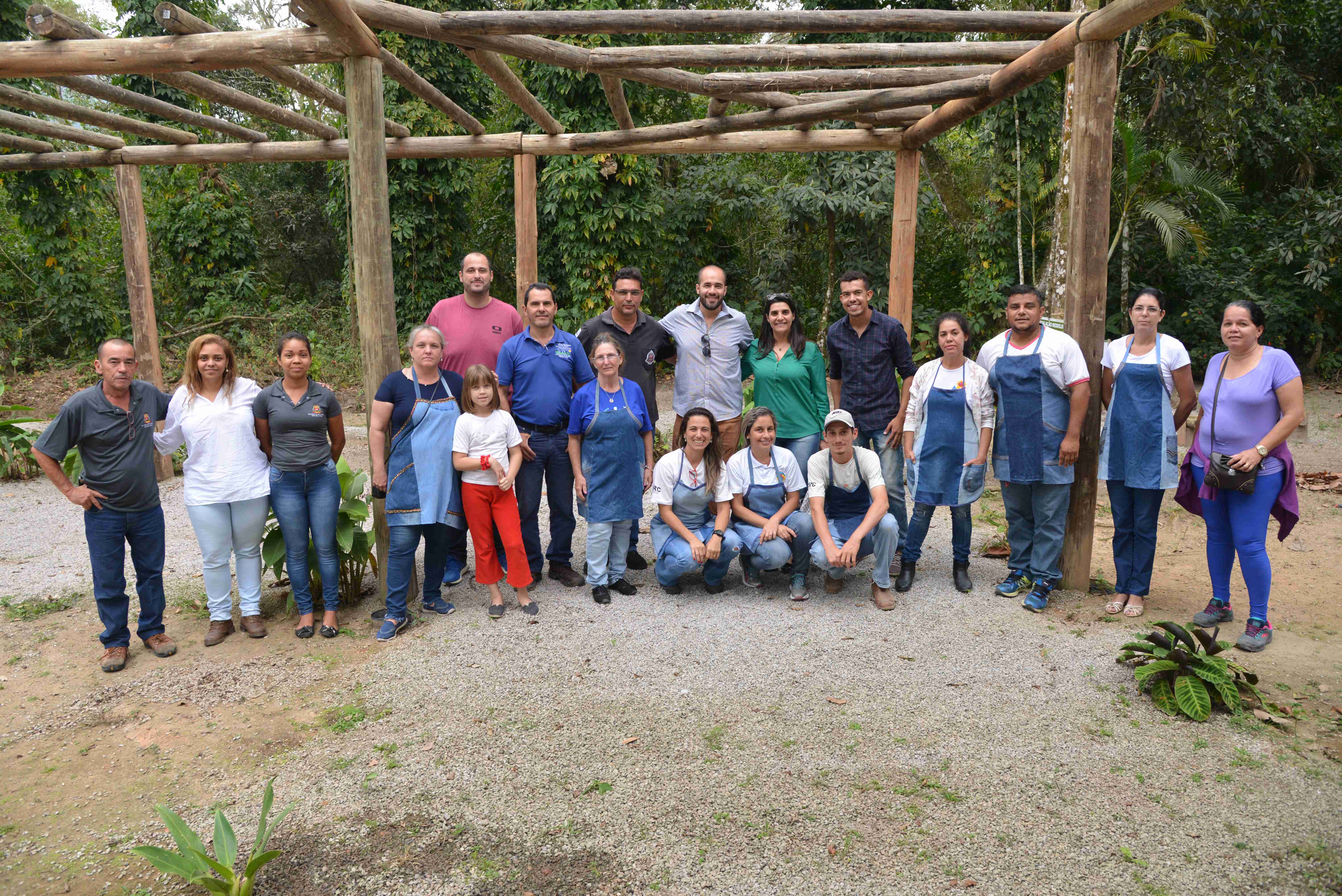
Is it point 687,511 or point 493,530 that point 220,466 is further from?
point 687,511

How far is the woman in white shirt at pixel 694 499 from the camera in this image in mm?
5062

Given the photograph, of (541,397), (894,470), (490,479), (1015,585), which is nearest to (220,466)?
(490,479)

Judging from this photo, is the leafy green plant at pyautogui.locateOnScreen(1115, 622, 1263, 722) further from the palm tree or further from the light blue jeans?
the palm tree

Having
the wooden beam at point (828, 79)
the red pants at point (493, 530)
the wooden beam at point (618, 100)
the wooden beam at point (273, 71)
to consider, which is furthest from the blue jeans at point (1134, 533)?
the wooden beam at point (273, 71)

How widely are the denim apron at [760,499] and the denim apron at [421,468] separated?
171 cm

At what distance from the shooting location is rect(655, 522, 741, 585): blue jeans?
5.11m

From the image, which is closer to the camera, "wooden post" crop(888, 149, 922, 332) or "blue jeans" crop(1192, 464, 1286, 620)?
"blue jeans" crop(1192, 464, 1286, 620)

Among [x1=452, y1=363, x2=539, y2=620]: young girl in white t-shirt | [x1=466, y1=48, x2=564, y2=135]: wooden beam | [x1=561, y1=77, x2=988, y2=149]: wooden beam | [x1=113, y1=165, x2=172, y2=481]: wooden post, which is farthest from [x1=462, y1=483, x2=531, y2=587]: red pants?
[x1=113, y1=165, x2=172, y2=481]: wooden post

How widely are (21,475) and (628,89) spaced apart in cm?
966

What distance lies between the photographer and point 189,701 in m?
4.05

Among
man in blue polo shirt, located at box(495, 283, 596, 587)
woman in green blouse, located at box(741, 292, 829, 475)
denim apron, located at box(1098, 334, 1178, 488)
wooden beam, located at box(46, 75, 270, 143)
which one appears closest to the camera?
denim apron, located at box(1098, 334, 1178, 488)

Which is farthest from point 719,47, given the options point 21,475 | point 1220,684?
point 21,475

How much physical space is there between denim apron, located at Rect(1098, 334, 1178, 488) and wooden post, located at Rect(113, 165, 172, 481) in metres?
7.98

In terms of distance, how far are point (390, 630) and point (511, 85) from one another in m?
3.73
